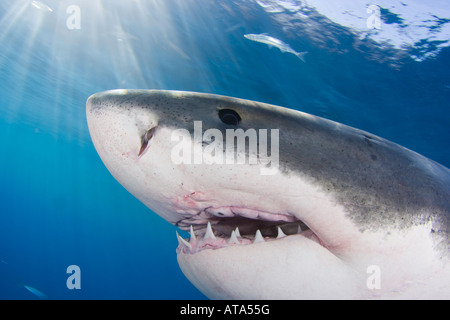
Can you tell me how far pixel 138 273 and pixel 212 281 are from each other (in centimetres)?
7693

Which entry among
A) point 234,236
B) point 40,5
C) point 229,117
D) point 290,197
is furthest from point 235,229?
point 40,5

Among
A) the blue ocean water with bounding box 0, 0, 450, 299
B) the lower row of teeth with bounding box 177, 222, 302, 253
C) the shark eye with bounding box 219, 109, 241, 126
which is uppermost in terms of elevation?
the blue ocean water with bounding box 0, 0, 450, 299

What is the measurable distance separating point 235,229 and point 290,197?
46cm

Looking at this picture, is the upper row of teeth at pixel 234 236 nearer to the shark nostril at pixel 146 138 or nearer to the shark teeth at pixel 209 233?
the shark teeth at pixel 209 233

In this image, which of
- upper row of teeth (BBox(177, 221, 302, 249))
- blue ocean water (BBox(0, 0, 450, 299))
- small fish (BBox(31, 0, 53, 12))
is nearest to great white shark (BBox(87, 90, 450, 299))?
upper row of teeth (BBox(177, 221, 302, 249))

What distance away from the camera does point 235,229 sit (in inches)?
65.7

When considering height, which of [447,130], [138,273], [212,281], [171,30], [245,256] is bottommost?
[138,273]

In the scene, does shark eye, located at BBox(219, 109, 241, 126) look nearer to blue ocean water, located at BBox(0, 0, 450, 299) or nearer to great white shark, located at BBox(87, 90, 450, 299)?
great white shark, located at BBox(87, 90, 450, 299)

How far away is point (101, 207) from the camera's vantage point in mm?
143750

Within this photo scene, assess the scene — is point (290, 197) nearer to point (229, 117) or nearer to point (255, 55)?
point (229, 117)

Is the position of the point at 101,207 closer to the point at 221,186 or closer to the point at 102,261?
the point at 102,261

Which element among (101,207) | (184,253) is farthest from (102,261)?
(184,253)

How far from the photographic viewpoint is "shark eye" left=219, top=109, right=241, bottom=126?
1.44 meters

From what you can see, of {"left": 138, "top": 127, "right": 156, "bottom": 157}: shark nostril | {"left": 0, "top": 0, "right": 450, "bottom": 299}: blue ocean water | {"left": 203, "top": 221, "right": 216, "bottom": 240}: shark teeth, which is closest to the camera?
{"left": 138, "top": 127, "right": 156, "bottom": 157}: shark nostril
